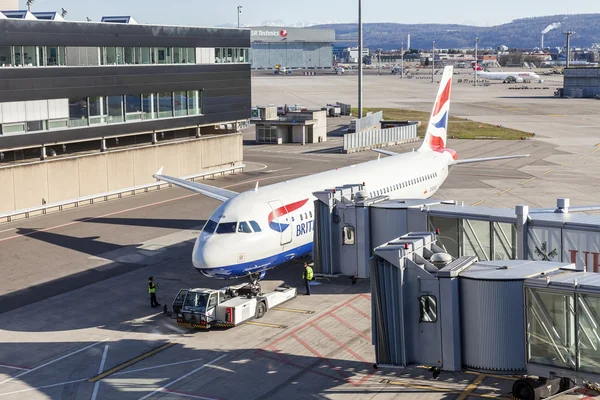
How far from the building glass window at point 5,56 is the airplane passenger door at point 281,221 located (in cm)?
2673

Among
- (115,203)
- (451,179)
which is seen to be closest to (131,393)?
(115,203)

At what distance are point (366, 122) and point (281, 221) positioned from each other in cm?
6989

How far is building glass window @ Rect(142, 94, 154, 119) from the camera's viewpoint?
70062mm

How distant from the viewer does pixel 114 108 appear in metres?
67.1

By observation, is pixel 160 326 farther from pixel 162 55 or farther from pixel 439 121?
pixel 162 55

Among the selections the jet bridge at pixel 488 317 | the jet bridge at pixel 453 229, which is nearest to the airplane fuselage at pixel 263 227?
the jet bridge at pixel 453 229

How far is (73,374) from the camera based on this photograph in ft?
101

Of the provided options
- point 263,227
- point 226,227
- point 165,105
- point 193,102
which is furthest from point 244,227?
point 193,102

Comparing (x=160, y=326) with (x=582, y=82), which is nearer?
(x=160, y=326)

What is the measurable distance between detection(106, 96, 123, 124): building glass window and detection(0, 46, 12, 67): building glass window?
10243mm

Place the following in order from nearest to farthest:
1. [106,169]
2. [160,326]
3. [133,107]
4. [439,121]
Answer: [160,326] → [439,121] → [106,169] → [133,107]

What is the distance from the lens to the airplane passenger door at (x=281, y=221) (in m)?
40.7

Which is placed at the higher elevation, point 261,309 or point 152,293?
point 152,293

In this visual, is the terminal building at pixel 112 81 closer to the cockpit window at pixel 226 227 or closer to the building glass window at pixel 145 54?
the building glass window at pixel 145 54
